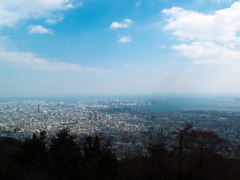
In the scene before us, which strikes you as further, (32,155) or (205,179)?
(32,155)

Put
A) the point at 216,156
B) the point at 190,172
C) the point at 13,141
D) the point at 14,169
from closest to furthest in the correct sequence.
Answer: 1. the point at 190,172
2. the point at 14,169
3. the point at 216,156
4. the point at 13,141

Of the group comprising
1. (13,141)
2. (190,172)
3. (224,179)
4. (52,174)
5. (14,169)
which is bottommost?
(13,141)

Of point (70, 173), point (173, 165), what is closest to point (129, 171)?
point (173, 165)

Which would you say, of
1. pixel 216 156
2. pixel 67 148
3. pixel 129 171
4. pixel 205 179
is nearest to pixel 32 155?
pixel 67 148

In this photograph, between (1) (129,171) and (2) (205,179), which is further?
(1) (129,171)

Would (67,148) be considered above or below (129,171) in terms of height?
above

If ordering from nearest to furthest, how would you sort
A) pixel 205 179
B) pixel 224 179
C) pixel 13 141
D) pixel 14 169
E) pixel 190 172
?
pixel 190 172
pixel 224 179
pixel 205 179
pixel 14 169
pixel 13 141

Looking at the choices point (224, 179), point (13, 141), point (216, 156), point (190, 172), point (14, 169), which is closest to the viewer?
point (190, 172)

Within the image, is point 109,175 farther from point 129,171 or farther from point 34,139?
point 34,139

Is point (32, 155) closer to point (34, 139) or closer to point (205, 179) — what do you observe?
point (34, 139)
